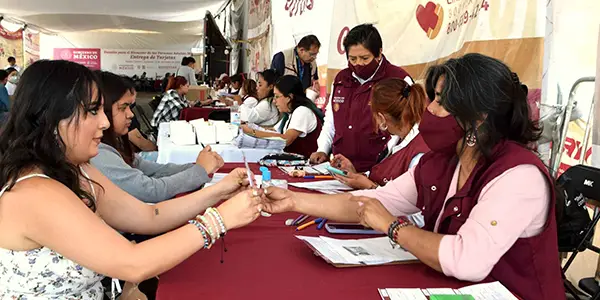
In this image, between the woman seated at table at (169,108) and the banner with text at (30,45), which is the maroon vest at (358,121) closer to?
the woman seated at table at (169,108)

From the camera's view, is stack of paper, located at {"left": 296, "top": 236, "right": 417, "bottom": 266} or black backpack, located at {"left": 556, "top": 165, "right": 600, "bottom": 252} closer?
stack of paper, located at {"left": 296, "top": 236, "right": 417, "bottom": 266}

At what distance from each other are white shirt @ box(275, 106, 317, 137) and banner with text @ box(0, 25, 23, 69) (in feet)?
42.4

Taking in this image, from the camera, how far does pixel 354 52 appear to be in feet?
8.80

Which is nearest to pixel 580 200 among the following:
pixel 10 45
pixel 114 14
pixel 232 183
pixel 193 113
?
pixel 232 183

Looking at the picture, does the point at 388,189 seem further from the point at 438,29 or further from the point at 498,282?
the point at 438,29

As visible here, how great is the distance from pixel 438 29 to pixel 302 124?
123 centimetres

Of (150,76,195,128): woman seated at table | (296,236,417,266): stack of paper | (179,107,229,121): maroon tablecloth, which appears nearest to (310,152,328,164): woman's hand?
(296,236,417,266): stack of paper

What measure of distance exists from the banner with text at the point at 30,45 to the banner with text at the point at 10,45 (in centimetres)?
31

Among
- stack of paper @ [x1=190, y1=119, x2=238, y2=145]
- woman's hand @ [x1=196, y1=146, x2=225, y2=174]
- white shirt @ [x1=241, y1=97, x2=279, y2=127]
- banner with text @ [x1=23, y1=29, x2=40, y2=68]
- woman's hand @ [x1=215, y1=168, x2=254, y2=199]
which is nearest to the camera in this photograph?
woman's hand @ [x1=215, y1=168, x2=254, y2=199]

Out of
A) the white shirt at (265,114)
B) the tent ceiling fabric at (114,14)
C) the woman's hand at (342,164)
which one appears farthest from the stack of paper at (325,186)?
the tent ceiling fabric at (114,14)

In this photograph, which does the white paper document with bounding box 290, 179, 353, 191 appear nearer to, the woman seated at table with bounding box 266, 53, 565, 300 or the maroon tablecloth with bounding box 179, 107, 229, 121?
the woman seated at table with bounding box 266, 53, 565, 300

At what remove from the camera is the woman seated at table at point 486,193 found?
43.8 inches

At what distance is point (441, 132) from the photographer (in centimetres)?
128

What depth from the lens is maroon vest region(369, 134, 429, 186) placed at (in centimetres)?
184
